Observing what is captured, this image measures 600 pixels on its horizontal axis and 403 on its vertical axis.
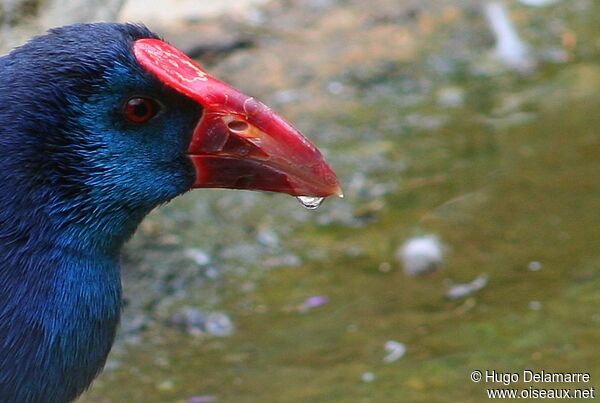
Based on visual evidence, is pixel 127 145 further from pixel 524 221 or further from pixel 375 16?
pixel 375 16

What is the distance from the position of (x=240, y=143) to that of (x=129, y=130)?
25 centimetres

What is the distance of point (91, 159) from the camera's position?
97.9 inches

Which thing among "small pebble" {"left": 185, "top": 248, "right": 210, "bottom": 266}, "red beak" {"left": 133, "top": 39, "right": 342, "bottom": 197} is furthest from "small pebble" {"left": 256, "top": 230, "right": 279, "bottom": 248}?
"red beak" {"left": 133, "top": 39, "right": 342, "bottom": 197}

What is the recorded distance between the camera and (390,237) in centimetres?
483

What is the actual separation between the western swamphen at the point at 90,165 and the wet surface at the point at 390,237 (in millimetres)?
1274

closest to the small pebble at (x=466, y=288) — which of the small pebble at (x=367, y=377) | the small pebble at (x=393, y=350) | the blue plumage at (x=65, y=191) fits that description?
→ the small pebble at (x=393, y=350)

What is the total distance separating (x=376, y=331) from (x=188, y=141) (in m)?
1.66

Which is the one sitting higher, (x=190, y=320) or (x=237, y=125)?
(x=237, y=125)

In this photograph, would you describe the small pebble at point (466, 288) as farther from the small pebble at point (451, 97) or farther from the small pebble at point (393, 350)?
the small pebble at point (451, 97)

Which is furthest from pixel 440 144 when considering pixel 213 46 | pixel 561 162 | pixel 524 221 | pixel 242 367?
pixel 242 367

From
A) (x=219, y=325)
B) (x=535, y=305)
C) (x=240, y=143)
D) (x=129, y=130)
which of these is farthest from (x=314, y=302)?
(x=129, y=130)

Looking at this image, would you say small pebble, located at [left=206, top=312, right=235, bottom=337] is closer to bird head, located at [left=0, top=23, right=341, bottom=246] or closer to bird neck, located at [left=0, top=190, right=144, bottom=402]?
bird head, located at [left=0, top=23, right=341, bottom=246]

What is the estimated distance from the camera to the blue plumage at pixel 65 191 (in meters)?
2.43

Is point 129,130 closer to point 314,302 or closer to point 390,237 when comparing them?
point 314,302
